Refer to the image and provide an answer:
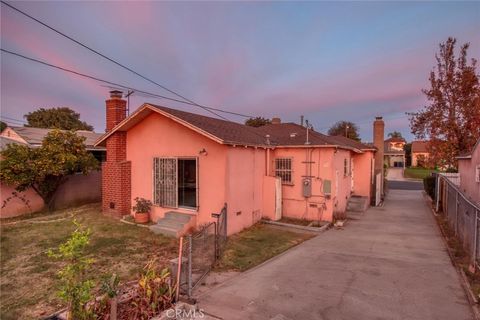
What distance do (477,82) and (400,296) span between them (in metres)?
17.5

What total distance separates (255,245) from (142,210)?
196 inches

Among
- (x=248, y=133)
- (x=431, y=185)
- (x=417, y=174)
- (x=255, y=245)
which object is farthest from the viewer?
(x=417, y=174)

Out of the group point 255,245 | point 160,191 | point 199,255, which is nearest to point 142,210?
point 160,191

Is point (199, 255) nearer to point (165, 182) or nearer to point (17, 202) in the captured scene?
point (165, 182)

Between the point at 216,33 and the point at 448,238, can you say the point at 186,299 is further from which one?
the point at 216,33

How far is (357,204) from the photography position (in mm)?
15273

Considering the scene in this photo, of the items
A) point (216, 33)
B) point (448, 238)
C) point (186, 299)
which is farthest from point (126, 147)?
point (448, 238)

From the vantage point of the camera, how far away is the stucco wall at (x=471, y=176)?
11856 mm

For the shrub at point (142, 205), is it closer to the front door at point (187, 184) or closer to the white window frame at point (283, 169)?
the front door at point (187, 184)

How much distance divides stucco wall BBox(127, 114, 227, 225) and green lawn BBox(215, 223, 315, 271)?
1486 millimetres

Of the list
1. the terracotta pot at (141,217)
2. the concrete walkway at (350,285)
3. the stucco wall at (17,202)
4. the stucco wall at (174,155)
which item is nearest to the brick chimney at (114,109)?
the stucco wall at (174,155)

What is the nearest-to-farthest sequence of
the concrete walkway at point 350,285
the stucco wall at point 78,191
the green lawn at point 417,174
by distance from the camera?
the concrete walkway at point 350,285
the stucco wall at point 78,191
the green lawn at point 417,174

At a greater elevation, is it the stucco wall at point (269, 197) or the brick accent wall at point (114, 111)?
the brick accent wall at point (114, 111)

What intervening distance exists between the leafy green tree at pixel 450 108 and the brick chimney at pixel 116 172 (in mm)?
18117
